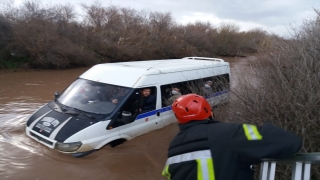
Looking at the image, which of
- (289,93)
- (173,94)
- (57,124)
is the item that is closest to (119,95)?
(57,124)

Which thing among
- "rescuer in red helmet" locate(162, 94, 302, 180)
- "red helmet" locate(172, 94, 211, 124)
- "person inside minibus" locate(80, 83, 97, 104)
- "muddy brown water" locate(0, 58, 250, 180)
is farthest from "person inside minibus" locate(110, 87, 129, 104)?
"rescuer in red helmet" locate(162, 94, 302, 180)

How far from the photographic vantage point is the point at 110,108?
554cm

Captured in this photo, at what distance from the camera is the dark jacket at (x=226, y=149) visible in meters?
1.74

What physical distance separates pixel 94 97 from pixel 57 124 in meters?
0.99

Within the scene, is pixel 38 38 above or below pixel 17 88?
above

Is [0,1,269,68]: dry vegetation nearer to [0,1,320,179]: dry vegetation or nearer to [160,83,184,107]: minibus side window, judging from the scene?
[0,1,320,179]: dry vegetation

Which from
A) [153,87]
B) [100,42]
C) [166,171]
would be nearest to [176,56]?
[100,42]

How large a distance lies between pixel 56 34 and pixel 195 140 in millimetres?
21498

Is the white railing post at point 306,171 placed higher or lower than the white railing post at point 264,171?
higher

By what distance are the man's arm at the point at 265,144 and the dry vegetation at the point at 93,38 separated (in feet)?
32.8

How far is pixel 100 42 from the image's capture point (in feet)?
81.0

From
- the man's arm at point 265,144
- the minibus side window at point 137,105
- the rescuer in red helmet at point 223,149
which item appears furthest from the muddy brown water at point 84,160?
the man's arm at point 265,144

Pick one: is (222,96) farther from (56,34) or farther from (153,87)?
(56,34)

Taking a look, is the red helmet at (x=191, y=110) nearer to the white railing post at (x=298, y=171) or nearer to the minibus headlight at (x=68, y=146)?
the white railing post at (x=298, y=171)
